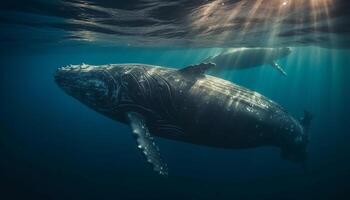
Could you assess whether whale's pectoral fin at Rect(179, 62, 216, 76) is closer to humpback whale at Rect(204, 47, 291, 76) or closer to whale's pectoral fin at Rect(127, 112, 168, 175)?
whale's pectoral fin at Rect(127, 112, 168, 175)

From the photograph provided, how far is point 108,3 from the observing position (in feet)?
45.9

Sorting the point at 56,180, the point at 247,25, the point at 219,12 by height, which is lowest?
the point at 56,180

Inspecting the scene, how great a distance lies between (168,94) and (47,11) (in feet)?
34.3

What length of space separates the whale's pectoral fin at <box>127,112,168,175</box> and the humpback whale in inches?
569

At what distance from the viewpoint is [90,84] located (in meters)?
9.89

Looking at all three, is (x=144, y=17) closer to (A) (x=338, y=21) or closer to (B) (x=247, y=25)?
(B) (x=247, y=25)

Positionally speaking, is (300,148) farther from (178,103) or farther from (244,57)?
(244,57)

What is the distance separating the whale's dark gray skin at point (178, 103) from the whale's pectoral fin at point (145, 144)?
4 cm

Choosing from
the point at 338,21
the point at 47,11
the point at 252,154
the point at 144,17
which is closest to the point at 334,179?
the point at 252,154

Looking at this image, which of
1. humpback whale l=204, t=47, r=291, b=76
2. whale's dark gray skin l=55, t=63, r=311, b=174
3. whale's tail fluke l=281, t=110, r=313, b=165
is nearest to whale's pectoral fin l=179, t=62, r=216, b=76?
whale's dark gray skin l=55, t=63, r=311, b=174

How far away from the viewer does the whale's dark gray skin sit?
941 centimetres

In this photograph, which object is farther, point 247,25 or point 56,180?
point 56,180

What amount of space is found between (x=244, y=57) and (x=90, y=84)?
1699cm

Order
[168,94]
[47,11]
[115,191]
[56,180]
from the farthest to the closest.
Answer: [56,180] < [115,191] < [47,11] < [168,94]
